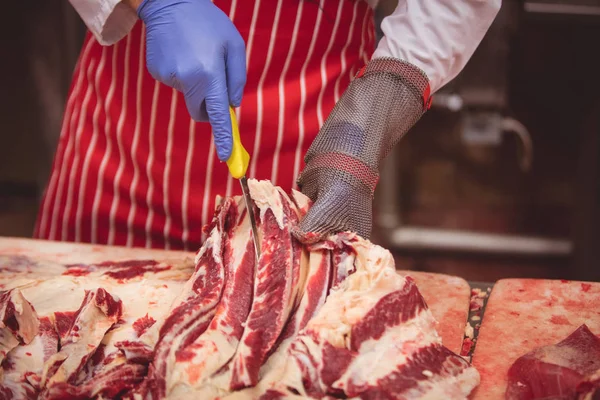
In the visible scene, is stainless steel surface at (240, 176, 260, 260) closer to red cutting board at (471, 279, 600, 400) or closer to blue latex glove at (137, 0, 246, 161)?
blue latex glove at (137, 0, 246, 161)

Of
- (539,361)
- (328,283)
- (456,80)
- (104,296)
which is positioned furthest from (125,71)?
(456,80)

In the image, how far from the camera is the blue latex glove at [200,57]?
7.59ft

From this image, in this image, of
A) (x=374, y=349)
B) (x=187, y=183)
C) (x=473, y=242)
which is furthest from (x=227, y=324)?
(x=473, y=242)

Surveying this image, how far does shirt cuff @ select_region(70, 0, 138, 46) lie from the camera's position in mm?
2707

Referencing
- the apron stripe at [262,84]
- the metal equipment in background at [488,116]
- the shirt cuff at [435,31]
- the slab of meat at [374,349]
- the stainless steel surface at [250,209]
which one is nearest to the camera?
the slab of meat at [374,349]

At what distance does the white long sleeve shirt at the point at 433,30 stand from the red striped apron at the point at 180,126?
1.14 feet

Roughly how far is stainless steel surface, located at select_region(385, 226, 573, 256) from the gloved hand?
3037 millimetres

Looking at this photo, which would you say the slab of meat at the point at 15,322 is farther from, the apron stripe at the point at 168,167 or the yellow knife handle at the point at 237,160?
the apron stripe at the point at 168,167

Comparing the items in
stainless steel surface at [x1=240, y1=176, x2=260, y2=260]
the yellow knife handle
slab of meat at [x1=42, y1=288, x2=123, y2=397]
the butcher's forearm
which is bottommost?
slab of meat at [x1=42, y1=288, x2=123, y2=397]

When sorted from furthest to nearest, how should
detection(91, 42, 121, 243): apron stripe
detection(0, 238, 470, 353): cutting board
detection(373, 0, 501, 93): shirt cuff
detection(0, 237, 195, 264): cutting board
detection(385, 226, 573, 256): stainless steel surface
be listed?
detection(385, 226, 573, 256): stainless steel surface, detection(91, 42, 121, 243): apron stripe, detection(0, 237, 195, 264): cutting board, detection(373, 0, 501, 93): shirt cuff, detection(0, 238, 470, 353): cutting board

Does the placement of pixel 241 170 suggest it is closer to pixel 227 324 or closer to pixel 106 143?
pixel 227 324

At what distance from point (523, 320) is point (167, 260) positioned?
4.12 ft

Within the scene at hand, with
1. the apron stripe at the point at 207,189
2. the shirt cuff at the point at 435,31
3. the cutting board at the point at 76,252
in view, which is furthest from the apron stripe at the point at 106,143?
the shirt cuff at the point at 435,31

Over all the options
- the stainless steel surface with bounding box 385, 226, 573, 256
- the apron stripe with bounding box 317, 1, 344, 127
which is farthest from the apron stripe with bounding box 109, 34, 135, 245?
the stainless steel surface with bounding box 385, 226, 573, 256
